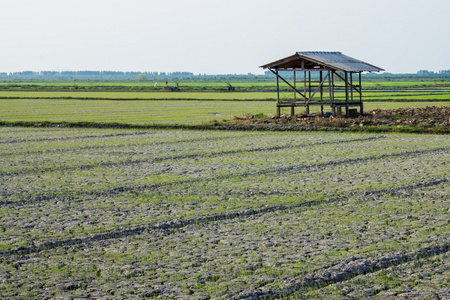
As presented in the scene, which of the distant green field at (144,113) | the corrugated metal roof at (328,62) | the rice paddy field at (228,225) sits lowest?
the rice paddy field at (228,225)

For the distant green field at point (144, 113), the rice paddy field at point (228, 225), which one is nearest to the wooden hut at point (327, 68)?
the distant green field at point (144, 113)

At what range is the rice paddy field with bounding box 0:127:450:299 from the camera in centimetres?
A: 550

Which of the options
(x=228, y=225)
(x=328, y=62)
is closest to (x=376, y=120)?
(x=328, y=62)

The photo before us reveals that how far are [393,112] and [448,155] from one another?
11.8 metres

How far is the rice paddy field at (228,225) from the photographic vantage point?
5.50 m

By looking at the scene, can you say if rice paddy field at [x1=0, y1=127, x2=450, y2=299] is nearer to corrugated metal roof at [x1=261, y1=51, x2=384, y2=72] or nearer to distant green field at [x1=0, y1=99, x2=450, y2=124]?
corrugated metal roof at [x1=261, y1=51, x2=384, y2=72]

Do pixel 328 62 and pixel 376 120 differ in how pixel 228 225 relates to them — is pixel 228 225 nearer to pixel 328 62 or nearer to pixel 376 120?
pixel 376 120

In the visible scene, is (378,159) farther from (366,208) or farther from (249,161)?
(366,208)

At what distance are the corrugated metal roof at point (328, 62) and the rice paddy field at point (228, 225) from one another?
9355mm

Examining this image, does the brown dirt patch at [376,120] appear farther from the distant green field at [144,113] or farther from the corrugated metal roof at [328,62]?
the distant green field at [144,113]

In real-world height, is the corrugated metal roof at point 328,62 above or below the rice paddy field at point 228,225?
above

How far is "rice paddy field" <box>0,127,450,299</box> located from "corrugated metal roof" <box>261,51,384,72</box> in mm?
9355

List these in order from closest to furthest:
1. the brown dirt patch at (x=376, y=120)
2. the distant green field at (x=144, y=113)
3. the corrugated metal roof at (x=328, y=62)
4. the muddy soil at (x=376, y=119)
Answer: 1. the brown dirt patch at (x=376, y=120)
2. the muddy soil at (x=376, y=119)
3. the corrugated metal roof at (x=328, y=62)
4. the distant green field at (x=144, y=113)

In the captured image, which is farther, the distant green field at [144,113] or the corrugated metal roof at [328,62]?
the distant green field at [144,113]
